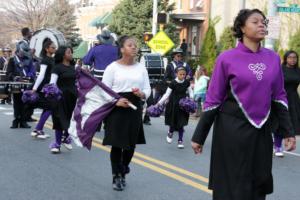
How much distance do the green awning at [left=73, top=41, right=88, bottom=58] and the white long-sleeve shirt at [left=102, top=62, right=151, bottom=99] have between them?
4569 centimetres

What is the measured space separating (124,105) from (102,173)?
1.66 metres

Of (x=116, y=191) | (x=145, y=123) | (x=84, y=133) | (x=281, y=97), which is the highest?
(x=281, y=97)

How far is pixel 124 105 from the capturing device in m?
7.46

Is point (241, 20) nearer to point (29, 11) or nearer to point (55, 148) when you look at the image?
point (55, 148)

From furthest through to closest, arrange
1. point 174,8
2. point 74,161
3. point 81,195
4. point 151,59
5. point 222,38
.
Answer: point 174,8 < point 222,38 < point 151,59 < point 74,161 < point 81,195

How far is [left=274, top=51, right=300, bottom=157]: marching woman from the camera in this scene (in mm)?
10828

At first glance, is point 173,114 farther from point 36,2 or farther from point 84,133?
point 36,2

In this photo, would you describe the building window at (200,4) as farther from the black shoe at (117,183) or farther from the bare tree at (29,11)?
the black shoe at (117,183)

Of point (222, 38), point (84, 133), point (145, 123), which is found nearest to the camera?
point (84, 133)

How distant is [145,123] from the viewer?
51.7ft

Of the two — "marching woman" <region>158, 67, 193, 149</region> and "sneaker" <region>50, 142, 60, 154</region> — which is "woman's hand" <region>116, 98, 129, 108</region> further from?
"marching woman" <region>158, 67, 193, 149</region>

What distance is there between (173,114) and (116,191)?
4.54 meters

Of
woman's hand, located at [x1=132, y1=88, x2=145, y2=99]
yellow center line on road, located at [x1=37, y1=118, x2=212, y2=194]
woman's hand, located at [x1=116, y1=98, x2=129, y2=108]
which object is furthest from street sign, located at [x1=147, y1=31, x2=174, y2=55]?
woman's hand, located at [x1=116, y1=98, x2=129, y2=108]

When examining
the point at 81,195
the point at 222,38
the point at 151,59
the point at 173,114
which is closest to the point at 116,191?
the point at 81,195
